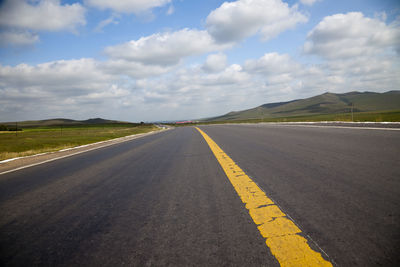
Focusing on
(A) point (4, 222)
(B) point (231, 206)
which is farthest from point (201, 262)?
(A) point (4, 222)

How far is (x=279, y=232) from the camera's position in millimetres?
1600

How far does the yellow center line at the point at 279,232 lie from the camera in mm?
1291

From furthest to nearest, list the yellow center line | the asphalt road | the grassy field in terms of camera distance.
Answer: the grassy field
the asphalt road
the yellow center line

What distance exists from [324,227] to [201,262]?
1.03 meters

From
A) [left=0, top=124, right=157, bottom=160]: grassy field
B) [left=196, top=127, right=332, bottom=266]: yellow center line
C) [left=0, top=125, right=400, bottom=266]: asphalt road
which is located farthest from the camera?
[left=0, top=124, right=157, bottom=160]: grassy field

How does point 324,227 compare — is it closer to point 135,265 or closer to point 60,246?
point 135,265

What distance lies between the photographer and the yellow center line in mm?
1291

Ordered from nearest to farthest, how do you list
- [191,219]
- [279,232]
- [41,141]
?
1. [279,232]
2. [191,219]
3. [41,141]

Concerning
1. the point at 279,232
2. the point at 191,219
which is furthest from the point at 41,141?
the point at 279,232

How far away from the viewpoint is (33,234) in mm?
1847

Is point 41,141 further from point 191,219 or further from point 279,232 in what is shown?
point 279,232

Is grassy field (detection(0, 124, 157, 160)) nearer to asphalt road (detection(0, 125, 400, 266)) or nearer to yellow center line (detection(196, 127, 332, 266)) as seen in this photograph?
asphalt road (detection(0, 125, 400, 266))

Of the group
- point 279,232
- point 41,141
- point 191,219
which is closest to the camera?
point 279,232

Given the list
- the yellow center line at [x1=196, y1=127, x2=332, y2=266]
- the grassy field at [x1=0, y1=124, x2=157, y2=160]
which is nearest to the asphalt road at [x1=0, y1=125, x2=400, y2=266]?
the yellow center line at [x1=196, y1=127, x2=332, y2=266]
